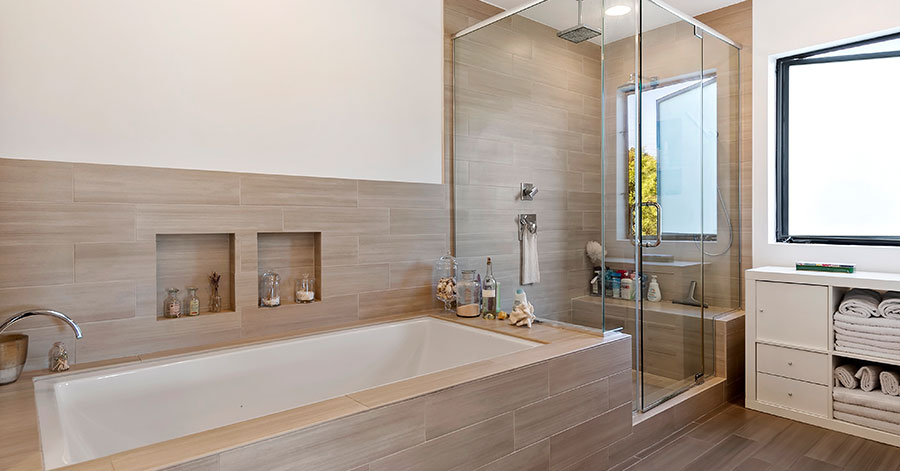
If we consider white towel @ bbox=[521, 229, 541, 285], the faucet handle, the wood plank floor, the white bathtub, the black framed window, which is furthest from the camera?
the black framed window

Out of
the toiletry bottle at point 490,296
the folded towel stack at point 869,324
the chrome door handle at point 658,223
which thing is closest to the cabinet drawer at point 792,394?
the folded towel stack at point 869,324

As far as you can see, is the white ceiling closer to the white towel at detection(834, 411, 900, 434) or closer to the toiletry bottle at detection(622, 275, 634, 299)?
the toiletry bottle at detection(622, 275, 634, 299)

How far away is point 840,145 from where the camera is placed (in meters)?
3.08

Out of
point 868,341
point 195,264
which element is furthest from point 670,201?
point 195,264

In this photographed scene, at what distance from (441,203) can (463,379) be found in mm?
1495

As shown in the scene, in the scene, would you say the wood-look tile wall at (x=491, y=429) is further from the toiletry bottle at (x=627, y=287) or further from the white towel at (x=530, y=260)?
the white towel at (x=530, y=260)

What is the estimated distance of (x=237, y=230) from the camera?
2314 mm

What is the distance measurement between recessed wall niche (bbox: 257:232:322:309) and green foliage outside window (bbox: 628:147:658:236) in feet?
5.08

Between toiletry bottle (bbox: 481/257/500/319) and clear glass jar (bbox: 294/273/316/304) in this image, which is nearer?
clear glass jar (bbox: 294/273/316/304)

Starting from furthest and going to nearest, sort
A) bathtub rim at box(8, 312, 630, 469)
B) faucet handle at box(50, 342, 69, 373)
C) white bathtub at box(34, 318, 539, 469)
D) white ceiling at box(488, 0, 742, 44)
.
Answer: white ceiling at box(488, 0, 742, 44) < faucet handle at box(50, 342, 69, 373) < white bathtub at box(34, 318, 539, 469) < bathtub rim at box(8, 312, 630, 469)

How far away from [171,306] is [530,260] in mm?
1756

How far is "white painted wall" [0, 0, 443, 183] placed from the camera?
189cm

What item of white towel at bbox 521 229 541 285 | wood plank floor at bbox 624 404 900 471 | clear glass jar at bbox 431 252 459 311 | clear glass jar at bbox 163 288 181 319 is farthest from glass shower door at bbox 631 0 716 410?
clear glass jar at bbox 163 288 181 319

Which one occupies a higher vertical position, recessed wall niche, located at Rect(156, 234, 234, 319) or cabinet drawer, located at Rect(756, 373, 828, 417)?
recessed wall niche, located at Rect(156, 234, 234, 319)
